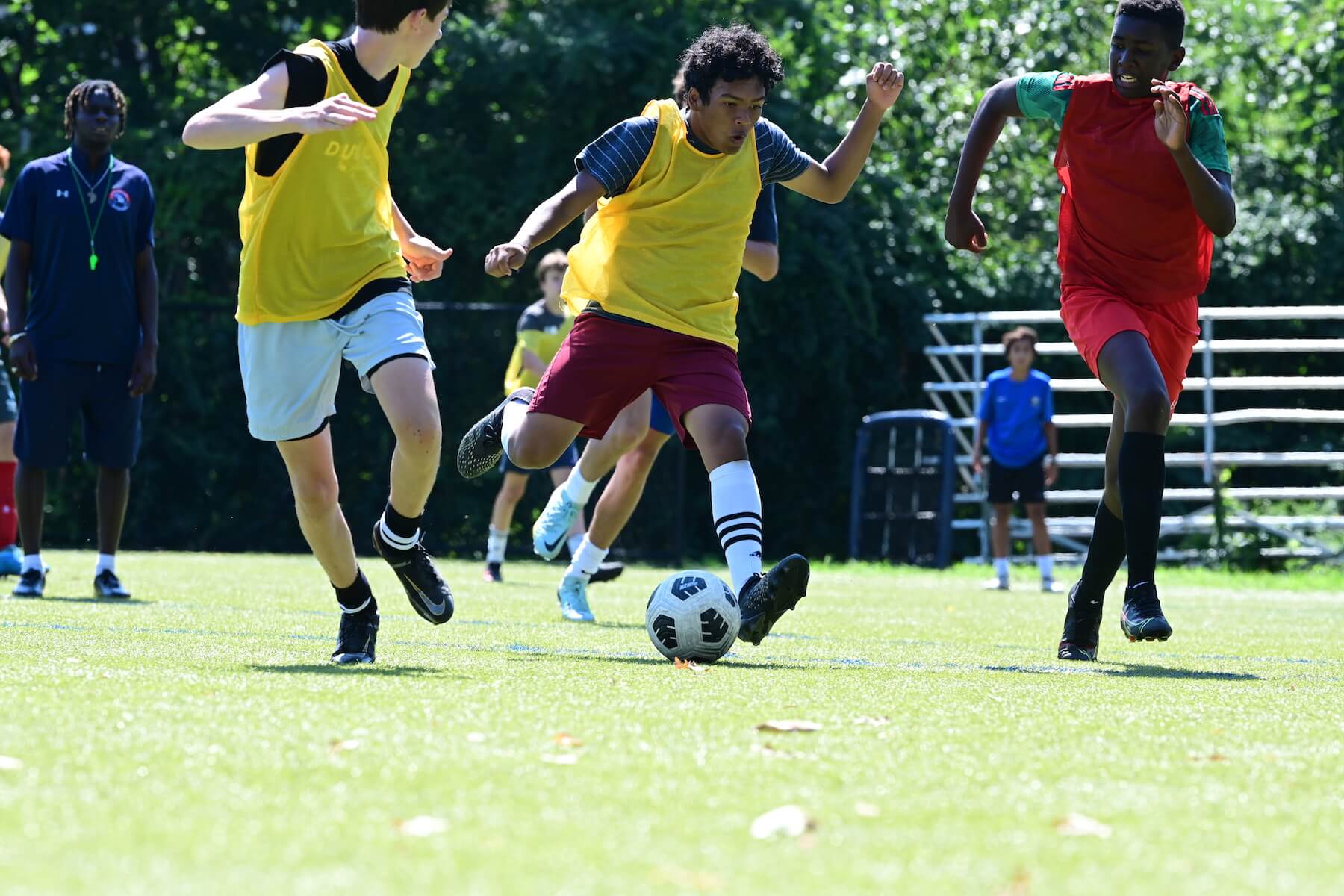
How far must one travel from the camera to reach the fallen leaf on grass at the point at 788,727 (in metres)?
3.73

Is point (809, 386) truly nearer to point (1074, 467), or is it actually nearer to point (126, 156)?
point (1074, 467)

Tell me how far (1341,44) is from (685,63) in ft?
56.8

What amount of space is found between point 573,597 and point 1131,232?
2.87 m

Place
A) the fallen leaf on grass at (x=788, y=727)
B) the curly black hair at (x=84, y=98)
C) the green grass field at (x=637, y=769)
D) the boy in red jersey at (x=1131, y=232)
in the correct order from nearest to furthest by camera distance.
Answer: the green grass field at (x=637, y=769), the fallen leaf on grass at (x=788, y=727), the boy in red jersey at (x=1131, y=232), the curly black hair at (x=84, y=98)

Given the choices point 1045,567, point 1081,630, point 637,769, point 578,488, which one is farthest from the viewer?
point 1045,567

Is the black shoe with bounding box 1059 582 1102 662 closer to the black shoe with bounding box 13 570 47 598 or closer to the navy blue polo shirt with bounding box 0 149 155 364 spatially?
the black shoe with bounding box 13 570 47 598

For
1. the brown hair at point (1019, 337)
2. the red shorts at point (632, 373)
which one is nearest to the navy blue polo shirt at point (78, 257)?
the red shorts at point (632, 373)

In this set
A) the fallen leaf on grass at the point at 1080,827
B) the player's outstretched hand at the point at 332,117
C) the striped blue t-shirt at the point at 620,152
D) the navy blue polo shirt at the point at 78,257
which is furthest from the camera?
the navy blue polo shirt at the point at 78,257

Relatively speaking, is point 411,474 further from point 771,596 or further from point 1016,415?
point 1016,415

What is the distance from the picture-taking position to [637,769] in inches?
125

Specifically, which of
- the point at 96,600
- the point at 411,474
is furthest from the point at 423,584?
the point at 96,600

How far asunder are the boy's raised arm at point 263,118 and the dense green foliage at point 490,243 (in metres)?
11.3

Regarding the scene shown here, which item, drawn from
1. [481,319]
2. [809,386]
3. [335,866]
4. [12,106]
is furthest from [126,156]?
[335,866]

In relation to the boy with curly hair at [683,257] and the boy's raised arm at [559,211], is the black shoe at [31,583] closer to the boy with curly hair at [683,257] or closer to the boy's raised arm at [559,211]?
the boy with curly hair at [683,257]
